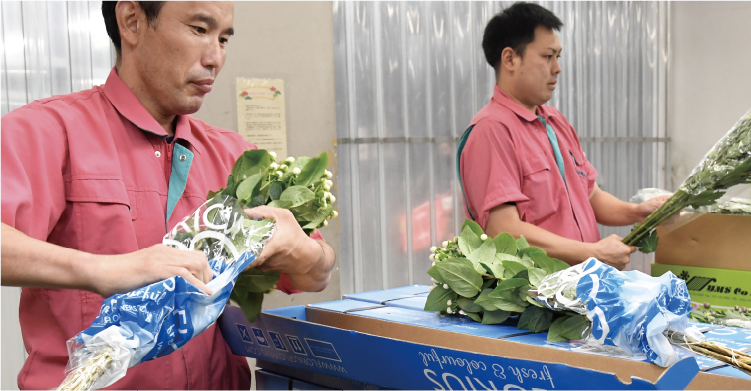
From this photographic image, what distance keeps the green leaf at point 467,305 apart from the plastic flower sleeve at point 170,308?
466mm

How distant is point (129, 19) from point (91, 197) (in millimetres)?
398

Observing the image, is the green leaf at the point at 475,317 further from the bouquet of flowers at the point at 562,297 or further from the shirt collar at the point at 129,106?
the shirt collar at the point at 129,106

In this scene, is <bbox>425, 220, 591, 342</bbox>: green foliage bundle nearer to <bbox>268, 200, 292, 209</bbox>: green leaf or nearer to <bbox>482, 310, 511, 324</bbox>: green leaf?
<bbox>482, 310, 511, 324</bbox>: green leaf

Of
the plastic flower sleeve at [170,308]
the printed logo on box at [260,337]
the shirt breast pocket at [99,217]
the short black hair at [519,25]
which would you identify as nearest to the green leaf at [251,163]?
the plastic flower sleeve at [170,308]

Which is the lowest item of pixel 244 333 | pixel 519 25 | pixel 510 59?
pixel 244 333

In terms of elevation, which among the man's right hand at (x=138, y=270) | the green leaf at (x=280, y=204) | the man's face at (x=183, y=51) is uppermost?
the man's face at (x=183, y=51)

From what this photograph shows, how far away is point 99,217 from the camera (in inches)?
48.8

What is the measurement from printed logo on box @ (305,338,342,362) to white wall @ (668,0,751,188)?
4.62 m

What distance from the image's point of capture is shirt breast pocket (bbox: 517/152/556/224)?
2279 mm

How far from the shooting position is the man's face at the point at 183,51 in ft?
4.31

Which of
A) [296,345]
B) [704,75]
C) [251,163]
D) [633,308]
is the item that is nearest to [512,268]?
[633,308]

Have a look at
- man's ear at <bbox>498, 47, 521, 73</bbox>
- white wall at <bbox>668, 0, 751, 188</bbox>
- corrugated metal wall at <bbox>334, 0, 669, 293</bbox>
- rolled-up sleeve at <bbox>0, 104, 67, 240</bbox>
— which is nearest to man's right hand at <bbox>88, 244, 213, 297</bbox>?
rolled-up sleeve at <bbox>0, 104, 67, 240</bbox>

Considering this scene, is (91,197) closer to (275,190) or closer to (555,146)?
(275,190)

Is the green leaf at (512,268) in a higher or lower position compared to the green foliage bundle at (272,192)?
lower
